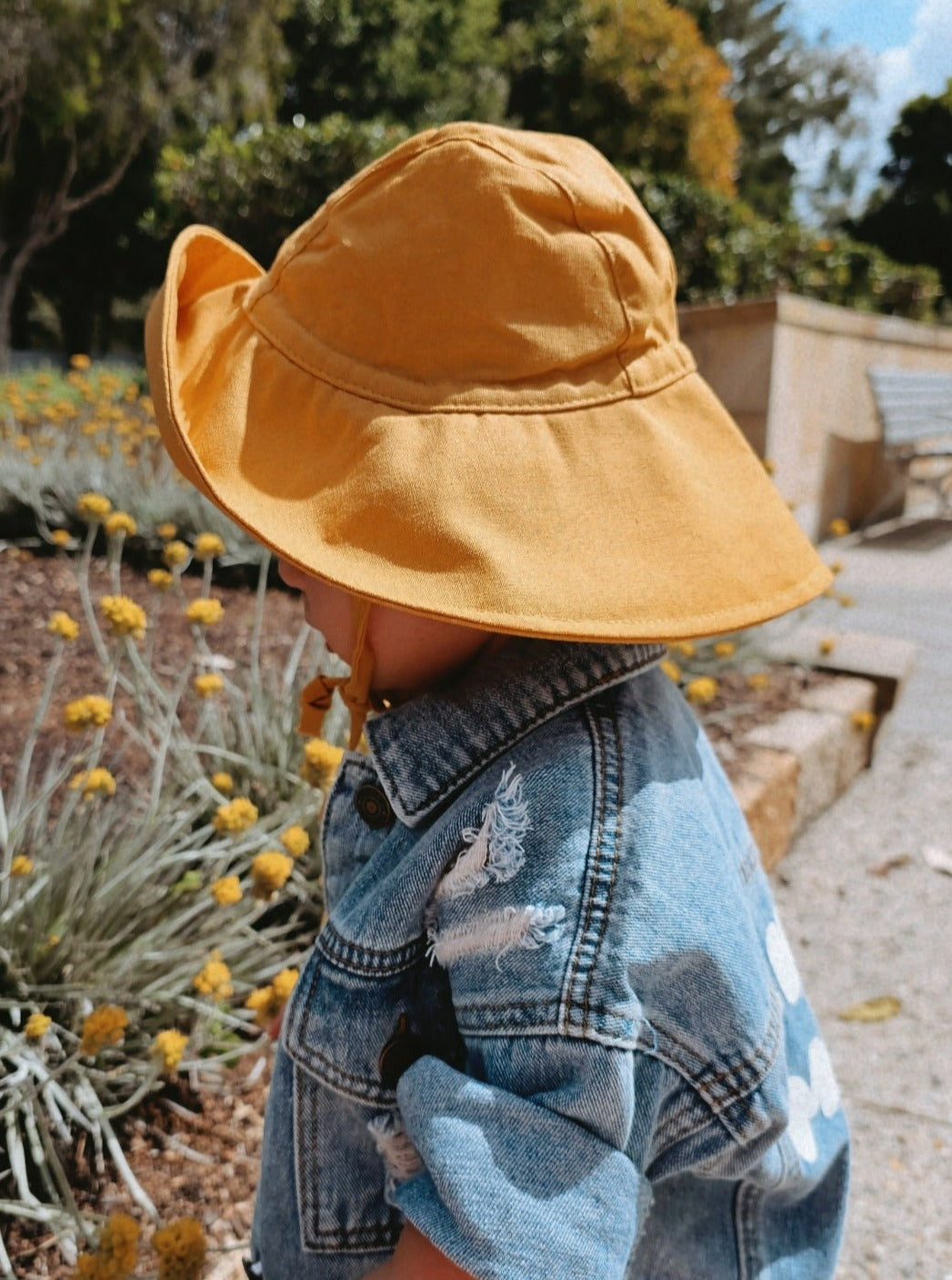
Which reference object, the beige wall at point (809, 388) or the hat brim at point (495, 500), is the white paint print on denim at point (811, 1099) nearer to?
the hat brim at point (495, 500)

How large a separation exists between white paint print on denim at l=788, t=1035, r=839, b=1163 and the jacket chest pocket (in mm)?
413

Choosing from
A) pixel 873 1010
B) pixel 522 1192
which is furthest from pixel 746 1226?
pixel 873 1010

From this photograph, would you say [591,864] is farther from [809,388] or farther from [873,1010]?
[809,388]

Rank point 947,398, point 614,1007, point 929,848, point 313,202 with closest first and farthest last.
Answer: point 614,1007 < point 929,848 < point 947,398 < point 313,202

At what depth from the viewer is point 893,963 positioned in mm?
2369

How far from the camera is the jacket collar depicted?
93cm

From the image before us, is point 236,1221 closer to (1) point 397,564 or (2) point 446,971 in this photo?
(2) point 446,971

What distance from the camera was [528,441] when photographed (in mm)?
→ 883

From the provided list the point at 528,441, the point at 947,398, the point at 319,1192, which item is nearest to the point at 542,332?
the point at 528,441

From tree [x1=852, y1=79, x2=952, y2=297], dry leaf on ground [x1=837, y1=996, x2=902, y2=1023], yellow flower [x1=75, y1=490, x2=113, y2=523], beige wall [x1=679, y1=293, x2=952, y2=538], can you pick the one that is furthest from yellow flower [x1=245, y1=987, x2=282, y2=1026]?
tree [x1=852, y1=79, x2=952, y2=297]

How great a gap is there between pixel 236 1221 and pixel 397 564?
3.83 feet

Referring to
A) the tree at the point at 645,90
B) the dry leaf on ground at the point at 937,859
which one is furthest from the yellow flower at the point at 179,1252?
the tree at the point at 645,90

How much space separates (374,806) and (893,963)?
183cm

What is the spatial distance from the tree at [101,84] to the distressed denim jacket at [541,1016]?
1495 cm
